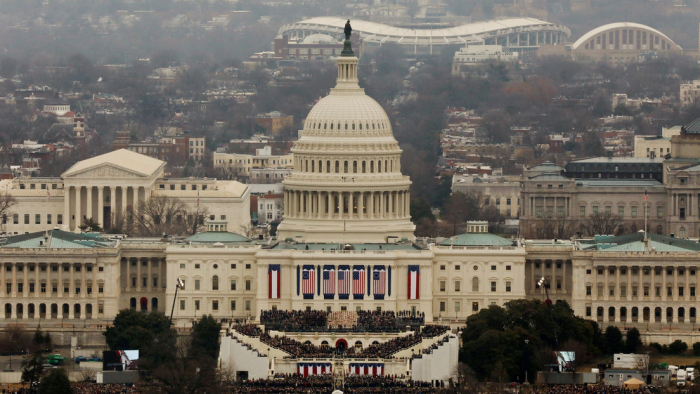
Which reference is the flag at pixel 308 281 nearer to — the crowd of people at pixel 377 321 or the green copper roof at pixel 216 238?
the crowd of people at pixel 377 321

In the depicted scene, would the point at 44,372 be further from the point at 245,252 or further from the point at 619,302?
the point at 619,302

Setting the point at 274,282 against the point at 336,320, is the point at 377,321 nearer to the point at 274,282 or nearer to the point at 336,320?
the point at 336,320

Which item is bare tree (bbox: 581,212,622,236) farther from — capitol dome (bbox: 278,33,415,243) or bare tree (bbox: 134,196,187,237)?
bare tree (bbox: 134,196,187,237)

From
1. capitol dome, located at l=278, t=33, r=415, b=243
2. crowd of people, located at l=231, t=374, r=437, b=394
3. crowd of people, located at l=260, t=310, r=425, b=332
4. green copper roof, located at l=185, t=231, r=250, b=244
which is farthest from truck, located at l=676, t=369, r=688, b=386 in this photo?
green copper roof, located at l=185, t=231, r=250, b=244

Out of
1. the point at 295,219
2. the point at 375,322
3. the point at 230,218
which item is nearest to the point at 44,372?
the point at 375,322

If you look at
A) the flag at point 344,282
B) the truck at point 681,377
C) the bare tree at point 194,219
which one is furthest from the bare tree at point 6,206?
the truck at point 681,377

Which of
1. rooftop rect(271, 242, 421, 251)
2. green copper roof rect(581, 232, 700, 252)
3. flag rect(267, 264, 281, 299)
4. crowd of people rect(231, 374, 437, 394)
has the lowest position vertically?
crowd of people rect(231, 374, 437, 394)
